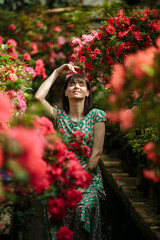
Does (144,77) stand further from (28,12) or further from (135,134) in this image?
(28,12)

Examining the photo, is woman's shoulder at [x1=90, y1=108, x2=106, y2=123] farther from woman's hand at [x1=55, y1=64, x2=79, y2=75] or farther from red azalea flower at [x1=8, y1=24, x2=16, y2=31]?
red azalea flower at [x1=8, y1=24, x2=16, y2=31]

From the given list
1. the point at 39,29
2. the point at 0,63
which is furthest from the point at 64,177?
the point at 39,29

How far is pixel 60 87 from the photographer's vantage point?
286 inches

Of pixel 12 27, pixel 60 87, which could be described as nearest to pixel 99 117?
pixel 12 27

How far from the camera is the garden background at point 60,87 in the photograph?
119 centimetres

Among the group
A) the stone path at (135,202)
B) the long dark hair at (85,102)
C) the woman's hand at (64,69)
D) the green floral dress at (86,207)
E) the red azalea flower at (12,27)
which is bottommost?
the stone path at (135,202)

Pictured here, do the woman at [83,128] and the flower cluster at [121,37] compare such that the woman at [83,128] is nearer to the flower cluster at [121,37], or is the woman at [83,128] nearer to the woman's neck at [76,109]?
the woman's neck at [76,109]

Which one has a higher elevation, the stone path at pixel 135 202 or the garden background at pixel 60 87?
the garden background at pixel 60 87

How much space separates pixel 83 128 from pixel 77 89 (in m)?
0.36

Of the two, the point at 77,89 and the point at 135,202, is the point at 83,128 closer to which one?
the point at 77,89

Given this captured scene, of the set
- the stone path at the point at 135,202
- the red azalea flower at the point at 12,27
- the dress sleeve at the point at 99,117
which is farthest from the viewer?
the red azalea flower at the point at 12,27

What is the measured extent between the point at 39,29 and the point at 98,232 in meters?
5.54

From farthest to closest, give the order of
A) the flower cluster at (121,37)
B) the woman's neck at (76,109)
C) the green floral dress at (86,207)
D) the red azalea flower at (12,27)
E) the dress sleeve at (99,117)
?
the red azalea flower at (12,27)
the flower cluster at (121,37)
the woman's neck at (76,109)
the dress sleeve at (99,117)
the green floral dress at (86,207)

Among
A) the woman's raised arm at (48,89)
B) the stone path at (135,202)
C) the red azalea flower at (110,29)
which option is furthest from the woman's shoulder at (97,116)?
the stone path at (135,202)
